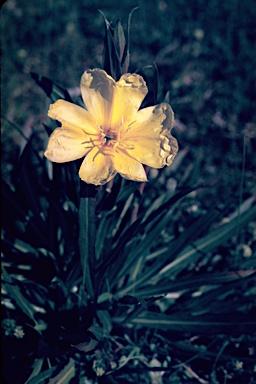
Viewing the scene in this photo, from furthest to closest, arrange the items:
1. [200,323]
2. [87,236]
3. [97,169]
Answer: [200,323] → [87,236] → [97,169]

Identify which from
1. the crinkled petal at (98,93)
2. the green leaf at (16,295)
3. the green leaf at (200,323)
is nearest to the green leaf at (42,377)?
the green leaf at (16,295)

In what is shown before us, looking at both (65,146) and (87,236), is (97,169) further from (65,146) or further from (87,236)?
(87,236)

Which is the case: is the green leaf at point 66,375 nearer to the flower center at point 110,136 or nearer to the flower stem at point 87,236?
the flower stem at point 87,236

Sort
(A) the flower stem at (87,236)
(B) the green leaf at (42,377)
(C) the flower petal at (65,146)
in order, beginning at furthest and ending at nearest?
1. (B) the green leaf at (42,377)
2. (A) the flower stem at (87,236)
3. (C) the flower petal at (65,146)

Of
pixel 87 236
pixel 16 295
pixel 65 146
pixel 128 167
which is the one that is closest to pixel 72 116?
pixel 65 146

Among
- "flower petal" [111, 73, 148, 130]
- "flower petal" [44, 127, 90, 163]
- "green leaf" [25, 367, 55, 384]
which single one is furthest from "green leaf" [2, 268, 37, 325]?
"flower petal" [111, 73, 148, 130]

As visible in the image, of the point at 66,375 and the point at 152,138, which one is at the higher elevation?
the point at 152,138

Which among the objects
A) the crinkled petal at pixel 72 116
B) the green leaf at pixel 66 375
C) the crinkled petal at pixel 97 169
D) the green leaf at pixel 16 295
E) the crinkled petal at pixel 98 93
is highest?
the crinkled petal at pixel 98 93
